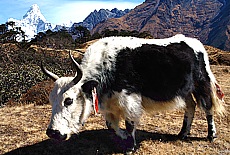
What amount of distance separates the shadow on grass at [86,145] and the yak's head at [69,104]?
0.88 m

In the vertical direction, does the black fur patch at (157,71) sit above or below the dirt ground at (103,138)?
above

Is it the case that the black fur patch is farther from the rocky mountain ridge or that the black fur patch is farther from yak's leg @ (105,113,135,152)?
the rocky mountain ridge

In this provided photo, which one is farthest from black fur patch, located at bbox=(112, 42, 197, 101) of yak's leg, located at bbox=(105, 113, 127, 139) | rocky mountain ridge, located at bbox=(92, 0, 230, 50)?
rocky mountain ridge, located at bbox=(92, 0, 230, 50)

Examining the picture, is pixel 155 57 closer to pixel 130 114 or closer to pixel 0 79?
pixel 130 114

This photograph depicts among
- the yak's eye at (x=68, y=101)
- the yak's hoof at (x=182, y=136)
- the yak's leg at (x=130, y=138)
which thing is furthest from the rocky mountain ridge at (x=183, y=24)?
the yak's eye at (x=68, y=101)

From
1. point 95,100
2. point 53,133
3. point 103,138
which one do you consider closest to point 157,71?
point 95,100

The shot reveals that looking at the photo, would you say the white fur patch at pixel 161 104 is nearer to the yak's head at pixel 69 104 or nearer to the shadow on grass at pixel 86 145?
the shadow on grass at pixel 86 145

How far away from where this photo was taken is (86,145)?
507 cm

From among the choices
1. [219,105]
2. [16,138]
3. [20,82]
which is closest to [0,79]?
[20,82]

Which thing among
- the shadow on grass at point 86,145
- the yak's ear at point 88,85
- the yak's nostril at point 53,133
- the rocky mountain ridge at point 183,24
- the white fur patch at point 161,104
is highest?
the rocky mountain ridge at point 183,24

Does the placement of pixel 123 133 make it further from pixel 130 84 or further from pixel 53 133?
pixel 53 133

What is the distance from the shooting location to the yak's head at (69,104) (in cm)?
381

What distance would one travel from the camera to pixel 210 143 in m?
5.13

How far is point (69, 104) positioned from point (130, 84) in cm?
100
